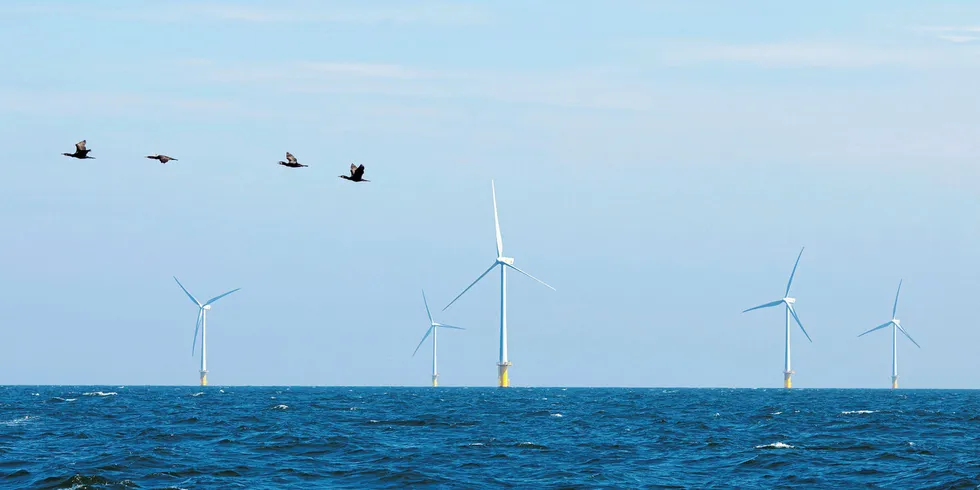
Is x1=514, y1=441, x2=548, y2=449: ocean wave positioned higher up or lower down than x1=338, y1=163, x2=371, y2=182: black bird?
lower down

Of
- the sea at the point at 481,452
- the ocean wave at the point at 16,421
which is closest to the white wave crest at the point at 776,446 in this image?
the sea at the point at 481,452

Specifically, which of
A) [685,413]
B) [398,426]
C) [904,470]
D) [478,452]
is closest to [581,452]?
[478,452]

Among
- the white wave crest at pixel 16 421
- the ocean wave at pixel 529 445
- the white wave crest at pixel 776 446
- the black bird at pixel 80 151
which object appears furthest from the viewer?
the white wave crest at pixel 16 421

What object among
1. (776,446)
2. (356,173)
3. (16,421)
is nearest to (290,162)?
(356,173)

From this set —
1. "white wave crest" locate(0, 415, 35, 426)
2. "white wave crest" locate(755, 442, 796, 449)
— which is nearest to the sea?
"white wave crest" locate(755, 442, 796, 449)

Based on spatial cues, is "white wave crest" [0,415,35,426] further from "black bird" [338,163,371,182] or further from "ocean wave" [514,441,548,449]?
"black bird" [338,163,371,182]

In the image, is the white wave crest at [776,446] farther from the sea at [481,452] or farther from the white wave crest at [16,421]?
the white wave crest at [16,421]

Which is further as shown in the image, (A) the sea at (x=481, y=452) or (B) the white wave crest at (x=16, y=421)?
(B) the white wave crest at (x=16, y=421)

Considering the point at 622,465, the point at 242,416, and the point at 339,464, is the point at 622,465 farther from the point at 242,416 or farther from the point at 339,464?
A: the point at 242,416

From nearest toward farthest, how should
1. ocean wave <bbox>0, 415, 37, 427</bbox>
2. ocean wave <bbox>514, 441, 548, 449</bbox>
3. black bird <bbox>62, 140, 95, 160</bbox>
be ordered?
black bird <bbox>62, 140, 95, 160</bbox> < ocean wave <bbox>514, 441, 548, 449</bbox> < ocean wave <bbox>0, 415, 37, 427</bbox>

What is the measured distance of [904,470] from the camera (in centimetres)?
5938

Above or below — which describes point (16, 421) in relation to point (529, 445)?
below

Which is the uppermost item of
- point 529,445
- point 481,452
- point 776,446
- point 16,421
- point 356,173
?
point 356,173

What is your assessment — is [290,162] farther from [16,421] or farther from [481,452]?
[16,421]
